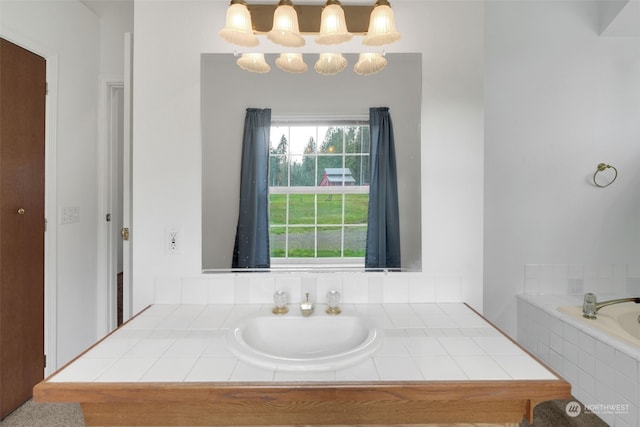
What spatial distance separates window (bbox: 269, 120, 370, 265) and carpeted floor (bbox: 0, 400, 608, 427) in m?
1.35

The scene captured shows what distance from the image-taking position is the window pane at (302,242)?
1521 mm

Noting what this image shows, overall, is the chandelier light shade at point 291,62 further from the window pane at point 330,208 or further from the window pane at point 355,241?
the window pane at point 355,241

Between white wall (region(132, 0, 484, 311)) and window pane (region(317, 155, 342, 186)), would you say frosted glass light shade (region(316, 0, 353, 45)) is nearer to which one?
white wall (region(132, 0, 484, 311))

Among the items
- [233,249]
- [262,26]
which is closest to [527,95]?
[262,26]

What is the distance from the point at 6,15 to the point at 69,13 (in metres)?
0.38

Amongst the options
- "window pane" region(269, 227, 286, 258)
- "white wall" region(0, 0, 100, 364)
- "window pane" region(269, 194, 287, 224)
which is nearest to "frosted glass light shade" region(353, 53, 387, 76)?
"window pane" region(269, 194, 287, 224)

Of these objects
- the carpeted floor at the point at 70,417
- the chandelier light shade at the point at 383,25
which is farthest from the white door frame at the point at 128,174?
the chandelier light shade at the point at 383,25

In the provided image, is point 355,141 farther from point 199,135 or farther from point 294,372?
point 294,372

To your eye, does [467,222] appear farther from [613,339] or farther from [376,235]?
[613,339]

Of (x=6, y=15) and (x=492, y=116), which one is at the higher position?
(x=6, y=15)

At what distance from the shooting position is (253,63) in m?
1.44

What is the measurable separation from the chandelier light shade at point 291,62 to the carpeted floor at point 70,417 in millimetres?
2047

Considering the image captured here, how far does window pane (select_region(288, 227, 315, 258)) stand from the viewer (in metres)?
1.52

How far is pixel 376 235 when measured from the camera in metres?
1.53
